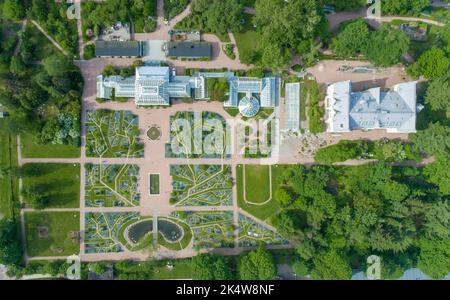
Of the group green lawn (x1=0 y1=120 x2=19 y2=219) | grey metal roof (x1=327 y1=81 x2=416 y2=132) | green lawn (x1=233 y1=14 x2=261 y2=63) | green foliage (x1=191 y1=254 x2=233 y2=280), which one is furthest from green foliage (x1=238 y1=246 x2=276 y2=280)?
green lawn (x1=0 y1=120 x2=19 y2=219)

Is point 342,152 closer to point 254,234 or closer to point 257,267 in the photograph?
point 254,234

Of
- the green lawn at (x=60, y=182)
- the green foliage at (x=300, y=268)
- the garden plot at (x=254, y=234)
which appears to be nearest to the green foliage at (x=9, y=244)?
the green lawn at (x=60, y=182)

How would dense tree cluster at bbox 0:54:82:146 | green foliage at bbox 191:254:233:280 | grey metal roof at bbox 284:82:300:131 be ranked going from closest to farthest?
dense tree cluster at bbox 0:54:82:146 < green foliage at bbox 191:254:233:280 < grey metal roof at bbox 284:82:300:131

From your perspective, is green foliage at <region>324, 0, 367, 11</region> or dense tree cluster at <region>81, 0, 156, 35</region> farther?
green foliage at <region>324, 0, 367, 11</region>

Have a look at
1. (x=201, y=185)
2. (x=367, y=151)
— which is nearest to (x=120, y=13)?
(x=201, y=185)

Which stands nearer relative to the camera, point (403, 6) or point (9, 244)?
point (9, 244)

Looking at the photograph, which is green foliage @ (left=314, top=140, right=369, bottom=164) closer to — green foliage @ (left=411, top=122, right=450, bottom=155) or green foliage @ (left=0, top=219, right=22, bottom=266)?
green foliage @ (left=411, top=122, right=450, bottom=155)

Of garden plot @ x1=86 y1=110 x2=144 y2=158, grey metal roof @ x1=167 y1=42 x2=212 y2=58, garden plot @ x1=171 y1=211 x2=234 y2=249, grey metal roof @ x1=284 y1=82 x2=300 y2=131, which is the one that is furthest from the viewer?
garden plot @ x1=171 y1=211 x2=234 y2=249
